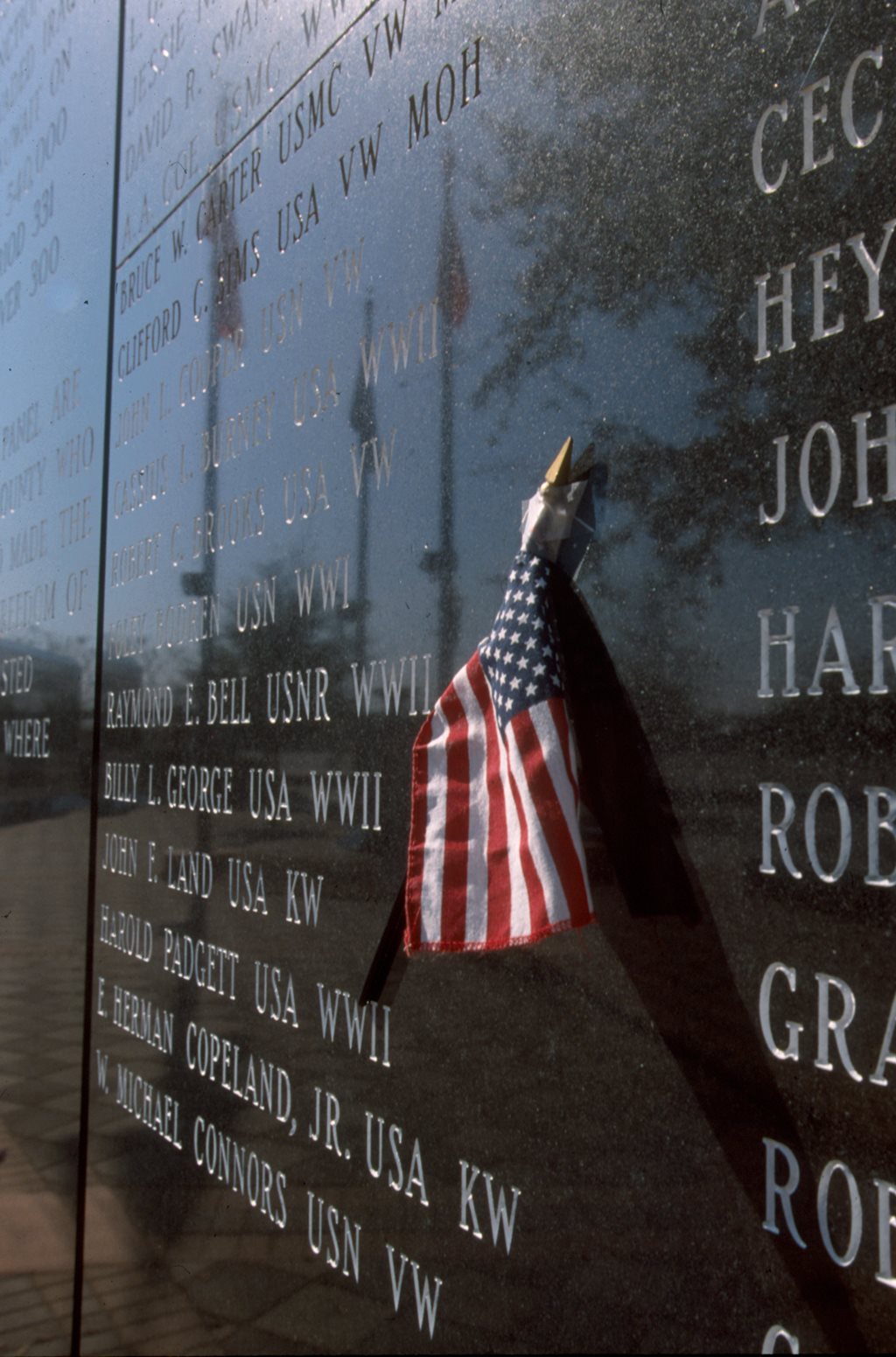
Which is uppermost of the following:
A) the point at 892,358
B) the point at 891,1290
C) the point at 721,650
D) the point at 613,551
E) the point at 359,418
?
the point at 359,418

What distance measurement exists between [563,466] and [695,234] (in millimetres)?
388

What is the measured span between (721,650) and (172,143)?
8.45 feet

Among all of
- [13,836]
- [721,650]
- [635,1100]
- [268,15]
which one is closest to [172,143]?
[268,15]

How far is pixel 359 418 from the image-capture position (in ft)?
8.71

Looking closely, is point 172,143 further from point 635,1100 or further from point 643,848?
point 635,1100

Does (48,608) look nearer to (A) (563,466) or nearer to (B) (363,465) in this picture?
(B) (363,465)

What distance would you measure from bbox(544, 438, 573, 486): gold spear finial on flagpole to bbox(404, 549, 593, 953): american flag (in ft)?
0.40

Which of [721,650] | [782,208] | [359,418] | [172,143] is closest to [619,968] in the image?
[721,650]

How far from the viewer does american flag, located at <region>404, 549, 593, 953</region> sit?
194cm

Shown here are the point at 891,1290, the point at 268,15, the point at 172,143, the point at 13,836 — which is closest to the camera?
the point at 891,1290

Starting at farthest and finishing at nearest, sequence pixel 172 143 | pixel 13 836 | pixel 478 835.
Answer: pixel 13 836 < pixel 172 143 < pixel 478 835

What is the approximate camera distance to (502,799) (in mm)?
2078

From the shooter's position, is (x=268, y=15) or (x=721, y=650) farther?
(x=268, y=15)

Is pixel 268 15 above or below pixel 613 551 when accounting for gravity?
above
